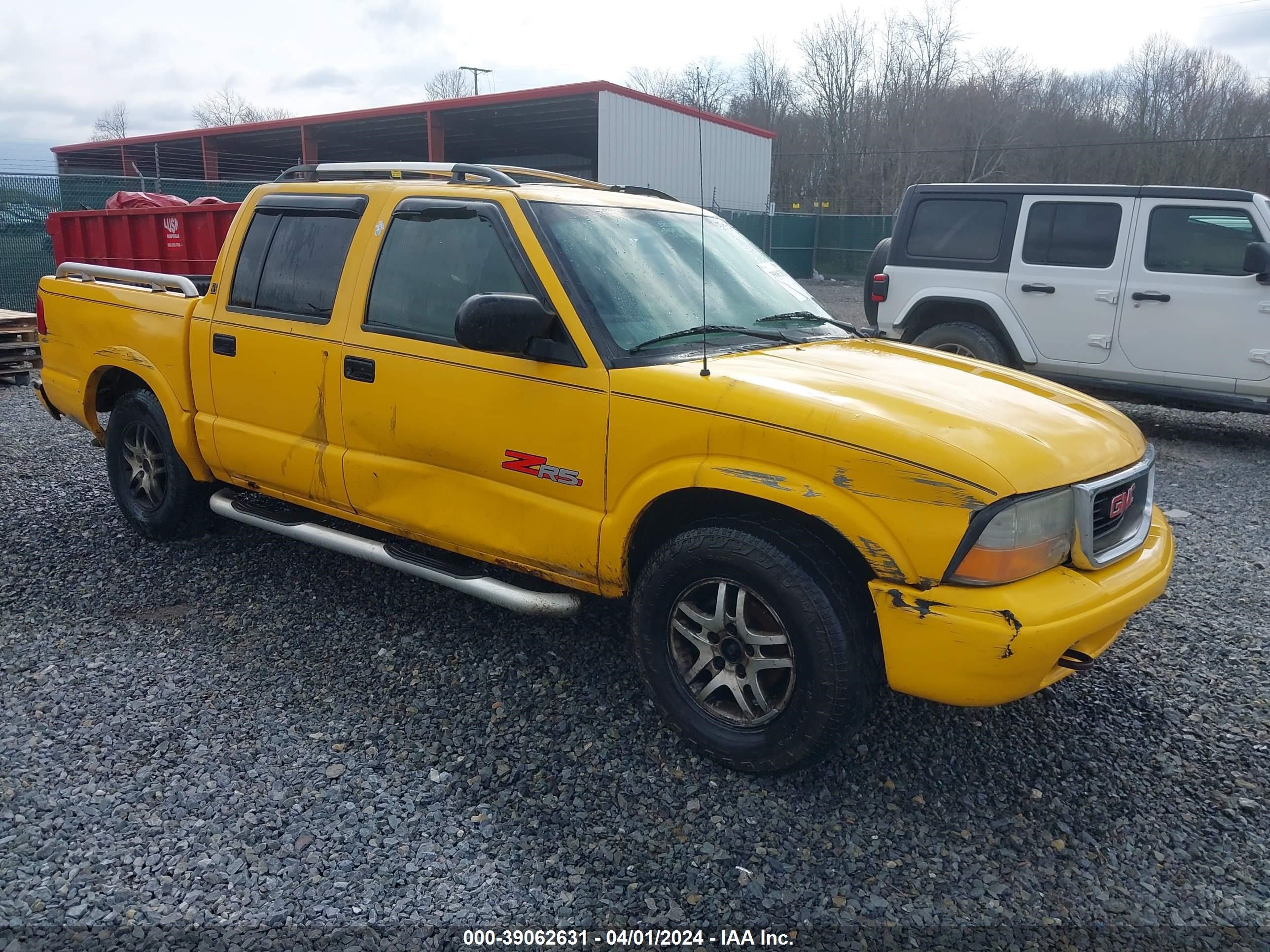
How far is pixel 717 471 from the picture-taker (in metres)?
2.96

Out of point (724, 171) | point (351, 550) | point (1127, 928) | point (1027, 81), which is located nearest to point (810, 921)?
point (1127, 928)

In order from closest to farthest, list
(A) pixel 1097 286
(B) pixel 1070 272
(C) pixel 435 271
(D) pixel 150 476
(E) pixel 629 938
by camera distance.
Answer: (E) pixel 629 938 → (C) pixel 435 271 → (D) pixel 150 476 → (A) pixel 1097 286 → (B) pixel 1070 272

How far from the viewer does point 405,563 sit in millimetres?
3758

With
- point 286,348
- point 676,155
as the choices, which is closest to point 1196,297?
point 286,348

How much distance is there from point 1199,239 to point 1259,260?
57cm

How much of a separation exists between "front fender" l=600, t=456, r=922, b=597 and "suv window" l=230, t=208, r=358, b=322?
1.69m

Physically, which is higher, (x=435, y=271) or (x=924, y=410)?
(x=435, y=271)

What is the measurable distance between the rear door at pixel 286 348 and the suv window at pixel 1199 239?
6703mm

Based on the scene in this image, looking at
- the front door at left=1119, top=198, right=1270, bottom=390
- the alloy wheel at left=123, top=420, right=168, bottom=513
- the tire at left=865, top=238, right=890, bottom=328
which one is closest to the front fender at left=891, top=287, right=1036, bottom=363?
the tire at left=865, top=238, right=890, bottom=328

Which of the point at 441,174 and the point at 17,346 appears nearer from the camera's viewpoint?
the point at 441,174

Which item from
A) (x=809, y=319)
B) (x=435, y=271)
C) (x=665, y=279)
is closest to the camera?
(x=665, y=279)

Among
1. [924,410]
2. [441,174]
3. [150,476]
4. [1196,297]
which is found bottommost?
[150,476]

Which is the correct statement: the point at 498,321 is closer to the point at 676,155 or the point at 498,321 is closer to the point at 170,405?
the point at 170,405

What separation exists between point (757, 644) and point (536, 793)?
33.0 inches
